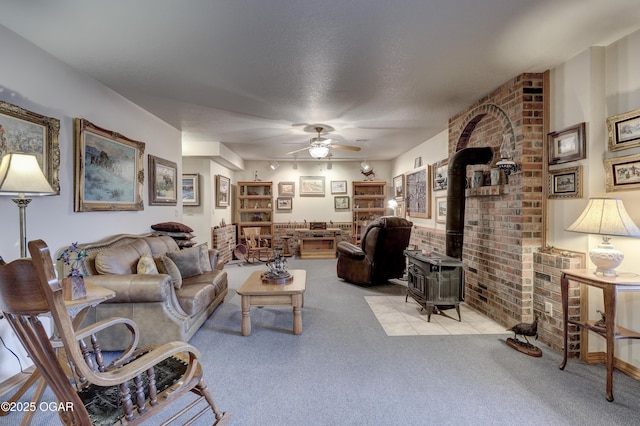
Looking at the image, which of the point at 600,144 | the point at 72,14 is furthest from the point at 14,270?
the point at 600,144

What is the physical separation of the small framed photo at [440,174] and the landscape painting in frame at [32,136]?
4647mm

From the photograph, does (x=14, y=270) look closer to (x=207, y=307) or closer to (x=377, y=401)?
(x=377, y=401)

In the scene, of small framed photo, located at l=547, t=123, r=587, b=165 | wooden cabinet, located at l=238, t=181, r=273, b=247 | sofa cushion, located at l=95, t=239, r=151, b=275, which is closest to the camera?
small framed photo, located at l=547, t=123, r=587, b=165

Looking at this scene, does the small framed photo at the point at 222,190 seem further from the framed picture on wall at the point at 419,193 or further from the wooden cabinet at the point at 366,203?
the framed picture on wall at the point at 419,193

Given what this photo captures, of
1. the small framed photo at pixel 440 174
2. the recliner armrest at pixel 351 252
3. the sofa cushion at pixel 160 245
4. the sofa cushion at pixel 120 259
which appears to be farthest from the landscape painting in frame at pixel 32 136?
the small framed photo at pixel 440 174

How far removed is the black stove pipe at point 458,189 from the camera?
3.26 meters

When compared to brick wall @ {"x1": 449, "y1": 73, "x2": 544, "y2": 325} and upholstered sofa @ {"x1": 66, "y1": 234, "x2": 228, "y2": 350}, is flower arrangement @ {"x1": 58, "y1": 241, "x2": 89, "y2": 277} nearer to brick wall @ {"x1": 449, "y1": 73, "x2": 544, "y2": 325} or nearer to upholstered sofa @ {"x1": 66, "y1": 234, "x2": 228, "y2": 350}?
upholstered sofa @ {"x1": 66, "y1": 234, "x2": 228, "y2": 350}

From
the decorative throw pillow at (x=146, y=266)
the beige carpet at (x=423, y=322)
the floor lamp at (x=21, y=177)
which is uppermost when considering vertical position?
the floor lamp at (x=21, y=177)

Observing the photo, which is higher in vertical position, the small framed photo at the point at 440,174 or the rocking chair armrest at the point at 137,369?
the small framed photo at the point at 440,174

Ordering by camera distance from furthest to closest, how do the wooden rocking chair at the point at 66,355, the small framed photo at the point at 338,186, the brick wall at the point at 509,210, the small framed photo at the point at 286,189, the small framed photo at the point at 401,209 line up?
the small framed photo at the point at 338,186
the small framed photo at the point at 286,189
the small framed photo at the point at 401,209
the brick wall at the point at 509,210
the wooden rocking chair at the point at 66,355

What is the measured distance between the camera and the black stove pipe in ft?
10.7

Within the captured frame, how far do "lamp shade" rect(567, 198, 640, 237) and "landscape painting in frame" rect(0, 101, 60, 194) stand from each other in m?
4.09

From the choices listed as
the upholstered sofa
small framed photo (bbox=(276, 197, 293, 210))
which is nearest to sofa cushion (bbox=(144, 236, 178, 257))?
the upholstered sofa

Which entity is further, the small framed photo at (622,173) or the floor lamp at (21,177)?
the small framed photo at (622,173)
